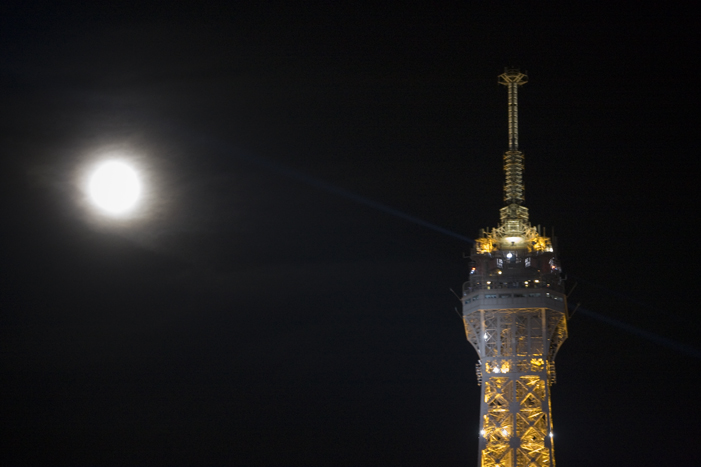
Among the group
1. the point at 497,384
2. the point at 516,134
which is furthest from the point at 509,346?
the point at 516,134

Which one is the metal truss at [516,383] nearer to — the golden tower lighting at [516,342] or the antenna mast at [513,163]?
the golden tower lighting at [516,342]

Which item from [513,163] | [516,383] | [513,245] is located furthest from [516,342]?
[513,163]

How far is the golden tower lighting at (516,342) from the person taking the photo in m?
160

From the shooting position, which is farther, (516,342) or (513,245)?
(513,245)

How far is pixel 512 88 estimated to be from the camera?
171000mm

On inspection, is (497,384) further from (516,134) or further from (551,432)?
(516,134)

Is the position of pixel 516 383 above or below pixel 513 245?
below

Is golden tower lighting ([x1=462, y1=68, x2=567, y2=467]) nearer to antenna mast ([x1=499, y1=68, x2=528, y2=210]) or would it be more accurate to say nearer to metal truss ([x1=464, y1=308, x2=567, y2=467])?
metal truss ([x1=464, y1=308, x2=567, y2=467])

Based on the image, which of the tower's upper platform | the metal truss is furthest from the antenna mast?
the metal truss

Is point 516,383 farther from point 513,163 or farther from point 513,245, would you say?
point 513,163

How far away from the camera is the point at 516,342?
161 meters

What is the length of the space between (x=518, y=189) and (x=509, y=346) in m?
22.1

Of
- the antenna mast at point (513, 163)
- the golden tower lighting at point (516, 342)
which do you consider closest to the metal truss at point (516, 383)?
the golden tower lighting at point (516, 342)

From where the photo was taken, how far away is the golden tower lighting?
160 meters
